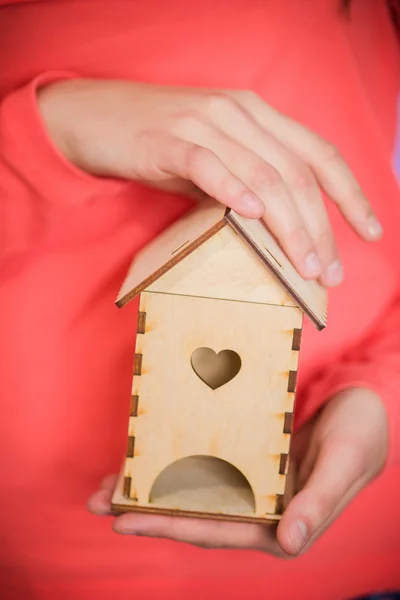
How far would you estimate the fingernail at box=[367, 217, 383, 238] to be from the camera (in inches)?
30.4

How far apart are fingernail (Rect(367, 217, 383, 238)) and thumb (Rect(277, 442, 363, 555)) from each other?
0.26 metres

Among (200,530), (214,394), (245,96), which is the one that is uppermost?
(245,96)

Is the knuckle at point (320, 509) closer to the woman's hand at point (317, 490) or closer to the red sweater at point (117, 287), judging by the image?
the woman's hand at point (317, 490)

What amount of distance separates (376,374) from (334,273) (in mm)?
143

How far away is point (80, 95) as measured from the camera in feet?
2.48

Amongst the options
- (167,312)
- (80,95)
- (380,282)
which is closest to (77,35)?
(80,95)

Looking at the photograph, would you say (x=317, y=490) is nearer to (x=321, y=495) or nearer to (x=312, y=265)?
(x=321, y=495)

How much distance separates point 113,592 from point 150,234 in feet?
1.62

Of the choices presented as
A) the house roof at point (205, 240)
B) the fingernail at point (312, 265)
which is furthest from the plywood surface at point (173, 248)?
the fingernail at point (312, 265)

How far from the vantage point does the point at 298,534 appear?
646mm

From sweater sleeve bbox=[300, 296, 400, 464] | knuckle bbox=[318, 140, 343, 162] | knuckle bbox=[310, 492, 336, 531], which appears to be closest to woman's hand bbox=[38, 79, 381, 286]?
knuckle bbox=[318, 140, 343, 162]

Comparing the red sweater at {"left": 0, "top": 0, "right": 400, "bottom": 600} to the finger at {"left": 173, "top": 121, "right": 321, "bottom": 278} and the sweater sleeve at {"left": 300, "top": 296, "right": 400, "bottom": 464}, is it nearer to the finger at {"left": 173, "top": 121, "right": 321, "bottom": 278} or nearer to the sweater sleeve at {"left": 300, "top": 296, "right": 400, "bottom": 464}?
the sweater sleeve at {"left": 300, "top": 296, "right": 400, "bottom": 464}

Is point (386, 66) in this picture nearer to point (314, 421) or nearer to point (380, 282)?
point (380, 282)

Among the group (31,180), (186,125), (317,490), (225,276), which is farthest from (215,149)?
(317,490)
